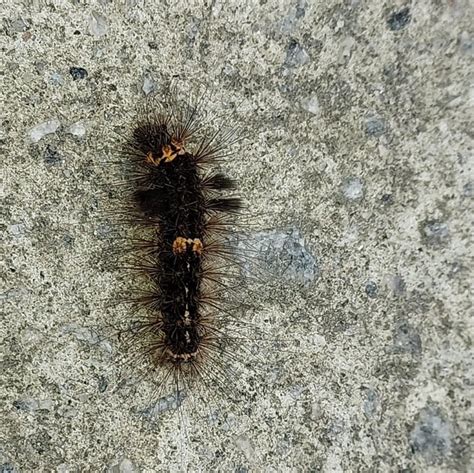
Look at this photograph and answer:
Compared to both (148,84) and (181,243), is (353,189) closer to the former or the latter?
(181,243)

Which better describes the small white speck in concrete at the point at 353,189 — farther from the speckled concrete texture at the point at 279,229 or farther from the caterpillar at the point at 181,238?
the caterpillar at the point at 181,238

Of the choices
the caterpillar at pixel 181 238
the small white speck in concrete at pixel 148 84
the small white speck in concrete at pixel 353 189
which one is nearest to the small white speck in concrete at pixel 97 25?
the small white speck in concrete at pixel 148 84

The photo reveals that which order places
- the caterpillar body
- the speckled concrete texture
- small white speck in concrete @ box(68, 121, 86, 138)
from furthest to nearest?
small white speck in concrete @ box(68, 121, 86, 138) → the caterpillar body → the speckled concrete texture

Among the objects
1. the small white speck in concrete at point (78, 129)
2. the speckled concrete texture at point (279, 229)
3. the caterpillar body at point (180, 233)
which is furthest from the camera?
the small white speck in concrete at point (78, 129)

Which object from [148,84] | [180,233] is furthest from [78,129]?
[180,233]

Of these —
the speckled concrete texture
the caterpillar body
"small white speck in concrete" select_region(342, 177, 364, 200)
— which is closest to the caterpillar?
the caterpillar body

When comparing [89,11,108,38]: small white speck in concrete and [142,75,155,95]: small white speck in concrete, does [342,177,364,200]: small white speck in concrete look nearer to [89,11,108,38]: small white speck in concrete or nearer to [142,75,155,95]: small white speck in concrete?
[142,75,155,95]: small white speck in concrete

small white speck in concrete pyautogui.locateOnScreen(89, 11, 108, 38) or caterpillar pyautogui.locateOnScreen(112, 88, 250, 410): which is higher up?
small white speck in concrete pyautogui.locateOnScreen(89, 11, 108, 38)

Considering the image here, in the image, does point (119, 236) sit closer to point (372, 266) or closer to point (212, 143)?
point (212, 143)

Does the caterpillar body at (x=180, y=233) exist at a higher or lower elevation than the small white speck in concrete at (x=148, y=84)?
lower

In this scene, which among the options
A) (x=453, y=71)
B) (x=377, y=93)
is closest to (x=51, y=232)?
(x=377, y=93)

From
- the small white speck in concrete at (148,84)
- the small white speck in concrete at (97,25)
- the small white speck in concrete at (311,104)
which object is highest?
the small white speck in concrete at (97,25)
